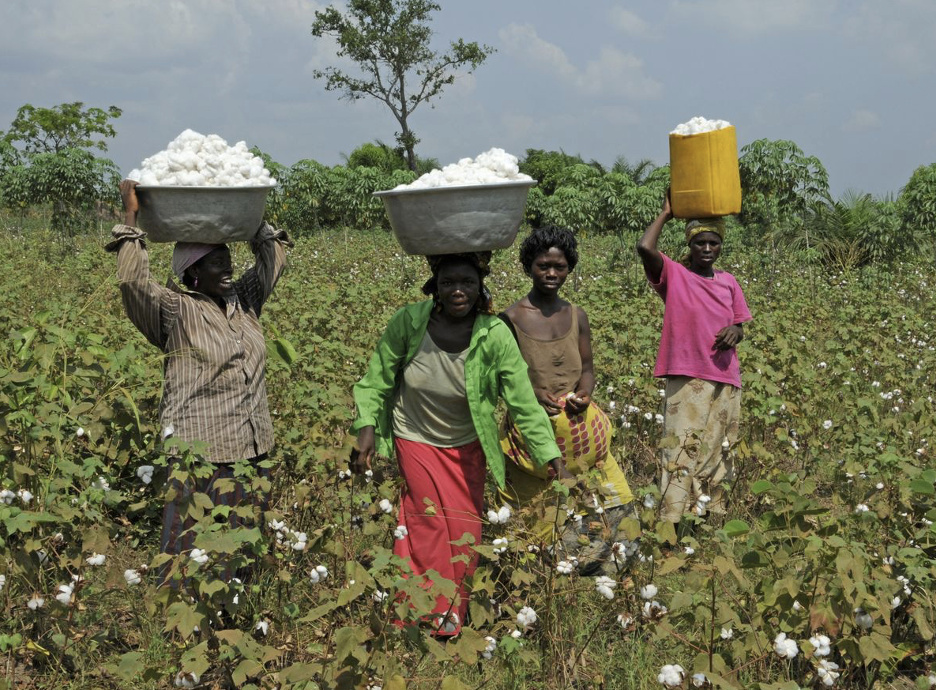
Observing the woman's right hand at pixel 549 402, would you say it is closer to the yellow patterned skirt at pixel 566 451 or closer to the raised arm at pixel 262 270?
the yellow patterned skirt at pixel 566 451

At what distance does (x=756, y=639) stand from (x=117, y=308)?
4898 mm

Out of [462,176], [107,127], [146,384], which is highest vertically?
[107,127]

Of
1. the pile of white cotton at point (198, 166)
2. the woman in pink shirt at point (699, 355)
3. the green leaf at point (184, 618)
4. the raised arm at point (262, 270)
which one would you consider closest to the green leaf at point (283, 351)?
the raised arm at point (262, 270)

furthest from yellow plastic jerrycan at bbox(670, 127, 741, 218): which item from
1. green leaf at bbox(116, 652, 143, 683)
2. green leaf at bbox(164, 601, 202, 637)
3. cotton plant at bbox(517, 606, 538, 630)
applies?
green leaf at bbox(116, 652, 143, 683)

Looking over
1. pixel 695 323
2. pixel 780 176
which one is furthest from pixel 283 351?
pixel 780 176

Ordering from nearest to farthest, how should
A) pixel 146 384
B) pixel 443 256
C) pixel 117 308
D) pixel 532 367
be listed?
pixel 443 256 < pixel 532 367 < pixel 146 384 < pixel 117 308

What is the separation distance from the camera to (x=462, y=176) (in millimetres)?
2584

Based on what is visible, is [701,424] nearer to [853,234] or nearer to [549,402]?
[549,402]

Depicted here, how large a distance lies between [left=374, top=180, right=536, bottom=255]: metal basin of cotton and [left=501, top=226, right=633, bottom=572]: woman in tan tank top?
2.02 feet

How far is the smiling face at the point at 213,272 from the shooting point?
9.24ft

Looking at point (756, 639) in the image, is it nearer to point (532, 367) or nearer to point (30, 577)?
point (532, 367)

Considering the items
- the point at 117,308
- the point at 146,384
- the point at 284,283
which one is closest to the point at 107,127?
the point at 284,283

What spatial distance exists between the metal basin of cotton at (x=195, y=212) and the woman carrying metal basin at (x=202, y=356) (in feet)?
0.15

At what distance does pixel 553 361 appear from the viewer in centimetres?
327
